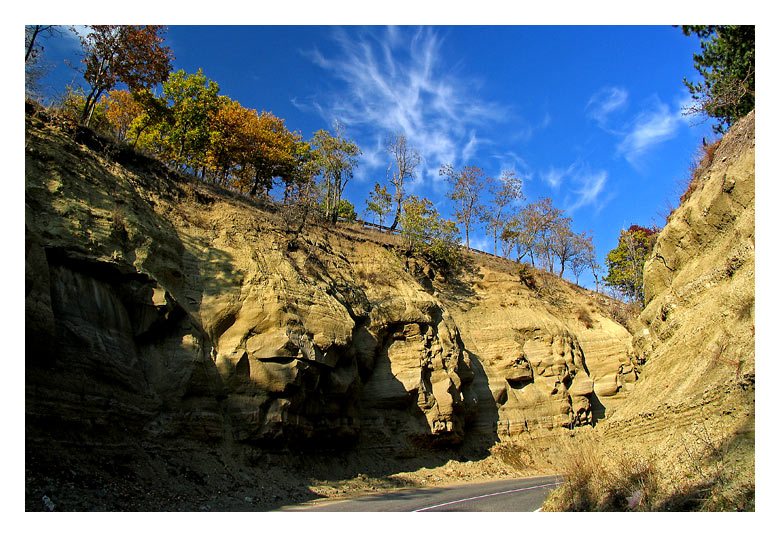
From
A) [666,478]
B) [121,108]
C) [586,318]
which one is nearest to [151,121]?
[121,108]

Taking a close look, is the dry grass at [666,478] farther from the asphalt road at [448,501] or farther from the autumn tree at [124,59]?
the autumn tree at [124,59]

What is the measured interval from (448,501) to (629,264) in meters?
37.0

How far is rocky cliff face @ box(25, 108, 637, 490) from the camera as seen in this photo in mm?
11562

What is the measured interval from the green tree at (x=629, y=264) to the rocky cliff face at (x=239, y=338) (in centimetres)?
1143

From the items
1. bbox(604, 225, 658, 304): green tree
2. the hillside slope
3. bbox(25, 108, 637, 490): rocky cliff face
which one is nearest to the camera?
the hillside slope

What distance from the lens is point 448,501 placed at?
41.7 feet

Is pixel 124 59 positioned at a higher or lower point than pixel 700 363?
higher

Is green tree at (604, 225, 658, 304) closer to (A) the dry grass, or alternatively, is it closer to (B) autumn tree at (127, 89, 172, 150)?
(A) the dry grass

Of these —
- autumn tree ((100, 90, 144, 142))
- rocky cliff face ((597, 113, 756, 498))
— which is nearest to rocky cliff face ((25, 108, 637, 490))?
rocky cliff face ((597, 113, 756, 498))

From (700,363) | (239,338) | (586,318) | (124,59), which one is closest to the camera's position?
(700,363)

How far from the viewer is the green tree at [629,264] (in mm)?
37438

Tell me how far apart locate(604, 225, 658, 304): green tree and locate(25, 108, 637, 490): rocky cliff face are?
11432 mm

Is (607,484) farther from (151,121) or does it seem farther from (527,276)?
(151,121)

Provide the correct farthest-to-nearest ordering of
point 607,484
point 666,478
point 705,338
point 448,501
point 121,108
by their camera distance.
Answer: point 121,108 < point 448,501 < point 705,338 < point 607,484 < point 666,478
